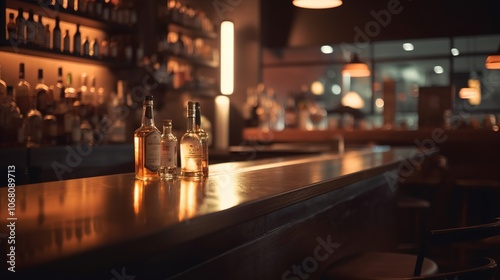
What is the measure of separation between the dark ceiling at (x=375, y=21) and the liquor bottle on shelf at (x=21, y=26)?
4368mm

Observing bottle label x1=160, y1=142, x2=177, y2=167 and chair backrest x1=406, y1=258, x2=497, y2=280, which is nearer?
chair backrest x1=406, y1=258, x2=497, y2=280

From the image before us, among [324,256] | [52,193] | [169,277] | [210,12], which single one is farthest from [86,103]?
[210,12]

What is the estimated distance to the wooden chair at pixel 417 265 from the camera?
1.29 m

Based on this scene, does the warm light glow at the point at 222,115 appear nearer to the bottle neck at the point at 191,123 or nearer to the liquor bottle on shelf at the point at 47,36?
the liquor bottle on shelf at the point at 47,36

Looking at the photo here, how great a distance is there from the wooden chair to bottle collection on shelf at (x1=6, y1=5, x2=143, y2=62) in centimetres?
A: 241

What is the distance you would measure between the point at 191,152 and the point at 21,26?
2131mm

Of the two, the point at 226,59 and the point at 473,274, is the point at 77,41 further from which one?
the point at 473,274

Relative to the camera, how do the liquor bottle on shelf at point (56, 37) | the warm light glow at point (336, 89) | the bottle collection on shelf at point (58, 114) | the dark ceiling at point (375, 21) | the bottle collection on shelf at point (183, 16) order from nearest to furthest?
the bottle collection on shelf at point (58, 114), the liquor bottle on shelf at point (56, 37), the bottle collection on shelf at point (183, 16), the dark ceiling at point (375, 21), the warm light glow at point (336, 89)

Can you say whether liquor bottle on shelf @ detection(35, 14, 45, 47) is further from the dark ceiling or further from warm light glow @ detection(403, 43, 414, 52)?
warm light glow @ detection(403, 43, 414, 52)

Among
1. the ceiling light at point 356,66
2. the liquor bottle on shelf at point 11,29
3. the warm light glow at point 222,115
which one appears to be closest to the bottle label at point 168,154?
the liquor bottle on shelf at point 11,29

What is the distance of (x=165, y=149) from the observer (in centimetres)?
167

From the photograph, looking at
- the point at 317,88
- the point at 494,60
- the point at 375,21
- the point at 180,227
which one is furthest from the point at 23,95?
the point at 317,88

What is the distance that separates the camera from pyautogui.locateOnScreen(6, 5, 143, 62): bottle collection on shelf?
332 centimetres

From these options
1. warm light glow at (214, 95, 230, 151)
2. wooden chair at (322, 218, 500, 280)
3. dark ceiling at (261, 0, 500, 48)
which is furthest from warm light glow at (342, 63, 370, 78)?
wooden chair at (322, 218, 500, 280)
